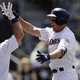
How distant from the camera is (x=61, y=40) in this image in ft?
24.7

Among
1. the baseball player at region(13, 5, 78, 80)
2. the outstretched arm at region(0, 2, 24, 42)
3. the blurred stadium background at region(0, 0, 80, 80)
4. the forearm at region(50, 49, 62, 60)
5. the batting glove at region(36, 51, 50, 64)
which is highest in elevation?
the outstretched arm at region(0, 2, 24, 42)

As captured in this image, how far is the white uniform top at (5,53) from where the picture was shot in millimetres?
6996

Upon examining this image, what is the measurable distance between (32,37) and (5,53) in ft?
23.3

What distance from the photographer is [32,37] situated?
14086 millimetres

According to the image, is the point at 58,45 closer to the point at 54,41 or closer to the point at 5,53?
the point at 54,41

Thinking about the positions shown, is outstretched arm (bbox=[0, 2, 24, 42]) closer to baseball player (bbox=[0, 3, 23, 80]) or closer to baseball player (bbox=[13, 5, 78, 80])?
baseball player (bbox=[0, 3, 23, 80])

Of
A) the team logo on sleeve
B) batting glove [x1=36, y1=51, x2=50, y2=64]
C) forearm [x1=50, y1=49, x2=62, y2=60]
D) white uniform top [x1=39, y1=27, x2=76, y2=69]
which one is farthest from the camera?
the team logo on sleeve

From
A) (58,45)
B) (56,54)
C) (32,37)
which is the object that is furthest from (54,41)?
(32,37)

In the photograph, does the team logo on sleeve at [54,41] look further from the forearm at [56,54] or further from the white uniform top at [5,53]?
the white uniform top at [5,53]

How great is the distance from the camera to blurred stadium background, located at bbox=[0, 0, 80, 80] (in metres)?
11.0

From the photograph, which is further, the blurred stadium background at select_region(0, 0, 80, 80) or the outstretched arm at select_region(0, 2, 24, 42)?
the blurred stadium background at select_region(0, 0, 80, 80)

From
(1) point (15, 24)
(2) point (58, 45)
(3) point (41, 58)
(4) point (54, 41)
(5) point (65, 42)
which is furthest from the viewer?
(4) point (54, 41)

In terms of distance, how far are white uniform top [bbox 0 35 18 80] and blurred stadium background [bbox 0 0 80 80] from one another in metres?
3.62

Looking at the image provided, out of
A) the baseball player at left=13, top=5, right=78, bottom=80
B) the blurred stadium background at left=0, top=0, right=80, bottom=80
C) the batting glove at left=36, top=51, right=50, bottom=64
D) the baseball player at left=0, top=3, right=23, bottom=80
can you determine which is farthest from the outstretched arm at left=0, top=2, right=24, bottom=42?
the blurred stadium background at left=0, top=0, right=80, bottom=80
